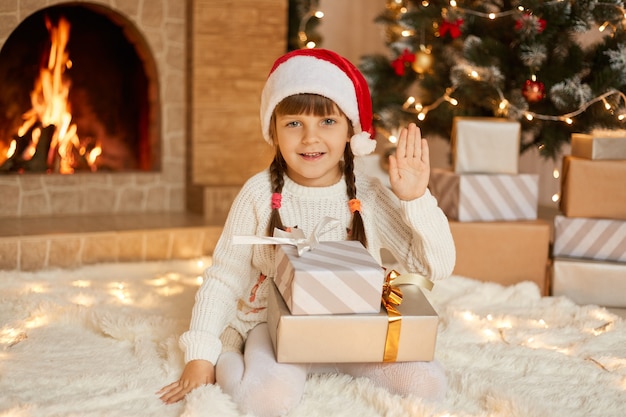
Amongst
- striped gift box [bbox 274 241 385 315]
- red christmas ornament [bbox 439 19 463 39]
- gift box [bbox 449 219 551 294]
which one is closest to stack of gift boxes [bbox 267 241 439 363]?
striped gift box [bbox 274 241 385 315]

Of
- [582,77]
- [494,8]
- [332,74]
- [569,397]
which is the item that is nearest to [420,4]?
[494,8]

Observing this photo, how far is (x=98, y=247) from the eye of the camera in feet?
7.40

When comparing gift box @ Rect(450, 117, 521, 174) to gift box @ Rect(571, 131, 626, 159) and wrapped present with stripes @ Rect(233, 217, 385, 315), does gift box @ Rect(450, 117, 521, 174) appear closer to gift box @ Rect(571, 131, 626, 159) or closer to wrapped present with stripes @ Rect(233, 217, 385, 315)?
gift box @ Rect(571, 131, 626, 159)

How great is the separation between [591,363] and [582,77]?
45.8 inches

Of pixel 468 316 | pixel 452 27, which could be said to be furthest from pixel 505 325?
pixel 452 27

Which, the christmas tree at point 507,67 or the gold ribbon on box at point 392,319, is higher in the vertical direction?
the christmas tree at point 507,67

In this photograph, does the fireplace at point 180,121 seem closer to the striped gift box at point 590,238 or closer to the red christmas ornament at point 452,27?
the red christmas ornament at point 452,27

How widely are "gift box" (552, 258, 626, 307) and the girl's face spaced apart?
900 mm

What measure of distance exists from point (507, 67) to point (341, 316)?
1502 millimetres

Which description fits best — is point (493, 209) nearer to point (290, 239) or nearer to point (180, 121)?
point (290, 239)

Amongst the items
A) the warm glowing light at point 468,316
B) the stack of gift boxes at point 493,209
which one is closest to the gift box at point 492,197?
the stack of gift boxes at point 493,209

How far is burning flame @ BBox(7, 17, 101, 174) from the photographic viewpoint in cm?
264

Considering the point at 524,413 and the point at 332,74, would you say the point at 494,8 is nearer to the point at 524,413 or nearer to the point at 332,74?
the point at 332,74

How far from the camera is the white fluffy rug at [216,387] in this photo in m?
1.20
